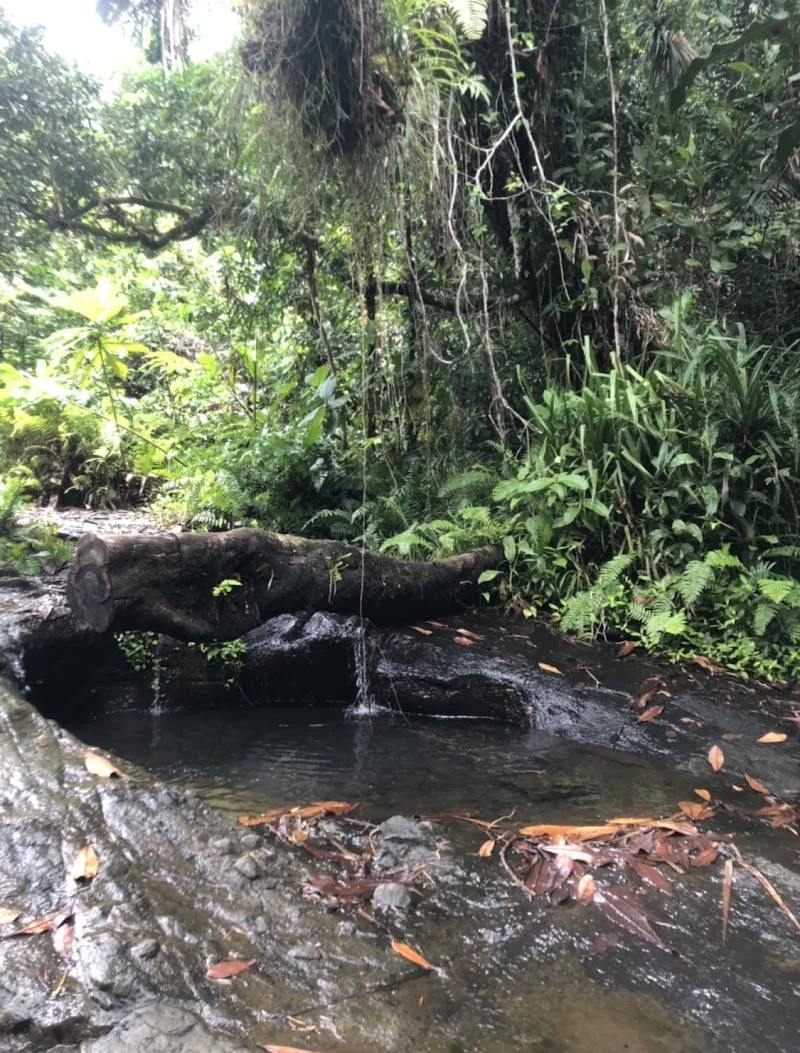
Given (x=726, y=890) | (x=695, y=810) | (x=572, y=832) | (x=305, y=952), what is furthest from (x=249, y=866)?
(x=695, y=810)

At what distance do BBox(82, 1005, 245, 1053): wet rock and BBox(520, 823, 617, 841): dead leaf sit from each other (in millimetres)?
1376

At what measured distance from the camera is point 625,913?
1969 mm

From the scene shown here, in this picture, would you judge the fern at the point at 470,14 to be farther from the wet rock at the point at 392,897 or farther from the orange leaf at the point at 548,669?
the wet rock at the point at 392,897

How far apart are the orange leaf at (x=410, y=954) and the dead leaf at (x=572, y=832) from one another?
812mm

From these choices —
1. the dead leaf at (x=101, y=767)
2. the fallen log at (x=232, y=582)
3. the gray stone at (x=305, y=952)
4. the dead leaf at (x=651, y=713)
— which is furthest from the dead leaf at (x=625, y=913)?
the fallen log at (x=232, y=582)

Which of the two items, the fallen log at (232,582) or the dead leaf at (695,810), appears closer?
the dead leaf at (695,810)

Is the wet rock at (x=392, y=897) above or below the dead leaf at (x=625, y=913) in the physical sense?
above

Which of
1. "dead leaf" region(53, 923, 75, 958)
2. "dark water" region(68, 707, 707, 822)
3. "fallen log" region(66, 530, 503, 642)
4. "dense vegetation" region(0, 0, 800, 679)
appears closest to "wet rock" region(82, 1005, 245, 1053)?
"dead leaf" region(53, 923, 75, 958)

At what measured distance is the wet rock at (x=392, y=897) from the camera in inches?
77.4

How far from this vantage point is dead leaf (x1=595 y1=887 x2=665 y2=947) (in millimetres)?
1881

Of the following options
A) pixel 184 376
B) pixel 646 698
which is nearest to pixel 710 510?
pixel 646 698

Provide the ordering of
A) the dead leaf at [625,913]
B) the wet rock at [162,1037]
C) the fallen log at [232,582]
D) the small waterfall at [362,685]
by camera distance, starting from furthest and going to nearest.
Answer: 1. the small waterfall at [362,685]
2. the fallen log at [232,582]
3. the dead leaf at [625,913]
4. the wet rock at [162,1037]

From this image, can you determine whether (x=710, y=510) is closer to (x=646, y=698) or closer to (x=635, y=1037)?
(x=646, y=698)

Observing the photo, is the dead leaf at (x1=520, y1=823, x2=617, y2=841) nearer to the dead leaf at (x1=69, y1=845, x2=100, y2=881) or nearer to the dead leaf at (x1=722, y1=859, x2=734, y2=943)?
the dead leaf at (x1=722, y1=859, x2=734, y2=943)
